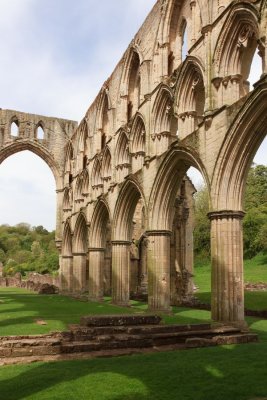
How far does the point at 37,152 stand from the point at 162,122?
1754 centimetres

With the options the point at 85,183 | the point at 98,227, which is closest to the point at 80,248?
the point at 85,183

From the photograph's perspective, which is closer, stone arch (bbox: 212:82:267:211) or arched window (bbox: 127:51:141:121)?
stone arch (bbox: 212:82:267:211)

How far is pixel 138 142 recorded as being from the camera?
17.2 m

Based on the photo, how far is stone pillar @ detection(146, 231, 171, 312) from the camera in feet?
47.1

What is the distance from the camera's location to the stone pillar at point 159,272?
14.4m

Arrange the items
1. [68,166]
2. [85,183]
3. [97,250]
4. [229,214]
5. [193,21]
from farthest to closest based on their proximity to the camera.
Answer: [68,166] → [85,183] → [97,250] → [193,21] → [229,214]

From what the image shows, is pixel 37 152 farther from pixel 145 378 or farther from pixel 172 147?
pixel 145 378

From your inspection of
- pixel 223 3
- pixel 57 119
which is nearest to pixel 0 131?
pixel 57 119

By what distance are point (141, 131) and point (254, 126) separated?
7518mm

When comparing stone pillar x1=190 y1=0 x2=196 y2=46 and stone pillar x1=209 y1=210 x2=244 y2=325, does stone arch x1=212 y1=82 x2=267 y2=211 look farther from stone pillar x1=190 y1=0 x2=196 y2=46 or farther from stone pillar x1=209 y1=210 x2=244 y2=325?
stone pillar x1=190 y1=0 x2=196 y2=46

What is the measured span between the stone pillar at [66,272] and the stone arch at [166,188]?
47.9ft

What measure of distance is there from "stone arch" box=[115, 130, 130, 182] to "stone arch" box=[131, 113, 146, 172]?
95 cm

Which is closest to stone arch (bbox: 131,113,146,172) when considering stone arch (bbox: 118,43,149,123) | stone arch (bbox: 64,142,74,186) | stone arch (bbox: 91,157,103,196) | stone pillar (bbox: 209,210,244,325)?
stone arch (bbox: 118,43,149,123)

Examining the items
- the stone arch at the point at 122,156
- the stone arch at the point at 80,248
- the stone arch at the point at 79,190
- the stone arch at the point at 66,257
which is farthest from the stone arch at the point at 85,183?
the stone arch at the point at 122,156
